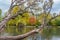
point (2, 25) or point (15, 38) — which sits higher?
point (2, 25)

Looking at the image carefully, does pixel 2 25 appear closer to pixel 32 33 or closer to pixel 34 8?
pixel 32 33

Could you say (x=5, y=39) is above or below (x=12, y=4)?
below

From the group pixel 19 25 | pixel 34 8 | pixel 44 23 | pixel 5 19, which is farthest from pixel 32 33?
pixel 19 25

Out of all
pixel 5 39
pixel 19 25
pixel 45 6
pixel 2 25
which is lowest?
pixel 19 25

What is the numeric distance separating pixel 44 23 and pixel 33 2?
106 cm

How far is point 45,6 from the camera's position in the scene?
7273 mm

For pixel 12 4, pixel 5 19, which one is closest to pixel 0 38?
pixel 5 19

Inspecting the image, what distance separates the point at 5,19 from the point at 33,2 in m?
1.27

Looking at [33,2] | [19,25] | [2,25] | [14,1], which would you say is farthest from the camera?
[19,25]

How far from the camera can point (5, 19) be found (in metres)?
6.72

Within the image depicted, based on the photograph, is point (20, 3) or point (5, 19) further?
point (20, 3)

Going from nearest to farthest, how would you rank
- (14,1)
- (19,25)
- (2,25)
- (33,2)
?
(2,25), (14,1), (33,2), (19,25)

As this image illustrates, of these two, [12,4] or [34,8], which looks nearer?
[12,4]

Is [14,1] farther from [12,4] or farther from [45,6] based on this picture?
[45,6]
